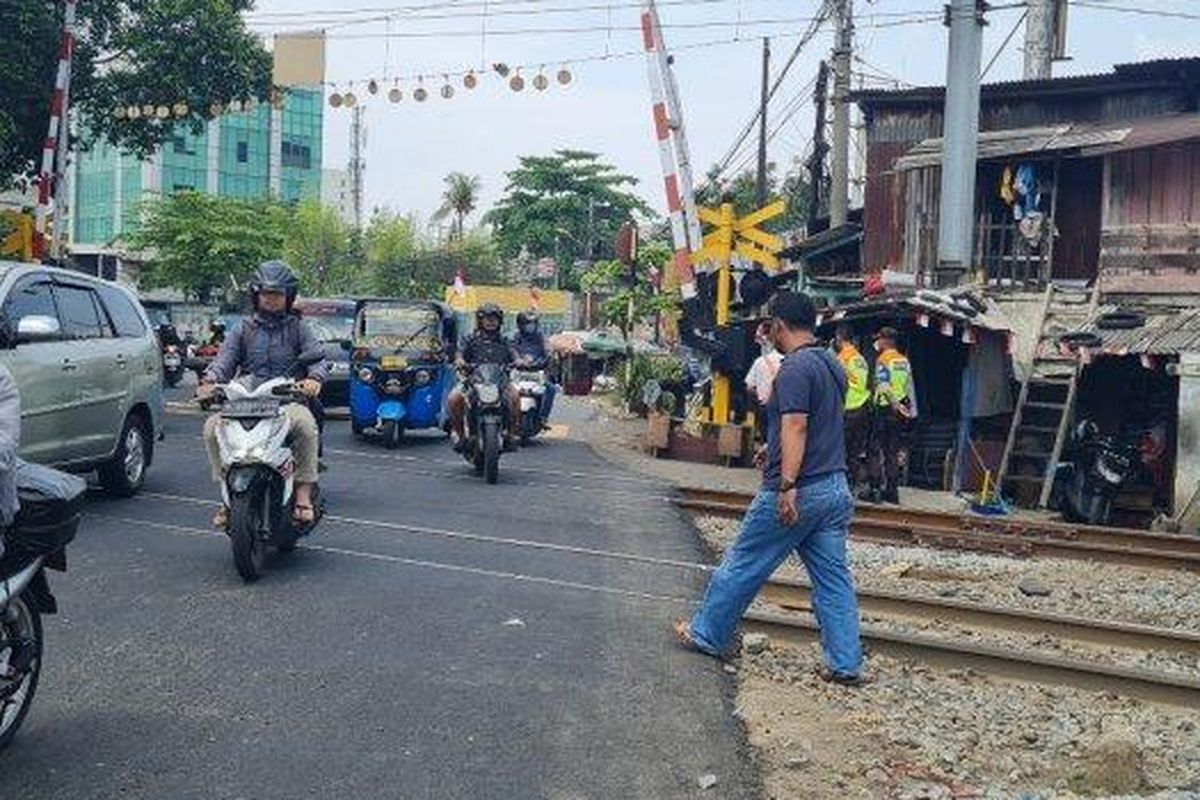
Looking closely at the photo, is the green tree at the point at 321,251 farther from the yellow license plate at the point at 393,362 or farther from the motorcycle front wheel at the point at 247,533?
the motorcycle front wheel at the point at 247,533

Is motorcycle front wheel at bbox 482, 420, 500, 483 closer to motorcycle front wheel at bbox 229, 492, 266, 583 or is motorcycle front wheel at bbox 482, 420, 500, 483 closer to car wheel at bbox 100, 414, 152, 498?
car wheel at bbox 100, 414, 152, 498

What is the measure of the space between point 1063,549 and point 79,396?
8.23m

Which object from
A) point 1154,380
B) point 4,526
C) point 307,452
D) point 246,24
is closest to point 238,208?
point 246,24

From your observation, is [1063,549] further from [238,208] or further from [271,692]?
[238,208]

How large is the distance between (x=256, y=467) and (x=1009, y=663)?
426cm

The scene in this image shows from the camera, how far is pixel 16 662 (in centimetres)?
442

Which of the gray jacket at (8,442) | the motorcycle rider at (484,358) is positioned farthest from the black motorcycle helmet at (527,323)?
the gray jacket at (8,442)

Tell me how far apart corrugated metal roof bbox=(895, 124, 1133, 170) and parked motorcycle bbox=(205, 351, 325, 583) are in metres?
13.6

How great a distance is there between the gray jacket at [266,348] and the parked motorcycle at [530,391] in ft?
23.2

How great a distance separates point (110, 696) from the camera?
16.6ft

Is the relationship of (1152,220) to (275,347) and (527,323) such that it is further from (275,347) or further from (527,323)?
(275,347)

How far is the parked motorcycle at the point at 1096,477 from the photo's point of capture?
44.0 ft

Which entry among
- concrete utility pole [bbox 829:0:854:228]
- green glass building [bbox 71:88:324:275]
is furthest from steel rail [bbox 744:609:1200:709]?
green glass building [bbox 71:88:324:275]

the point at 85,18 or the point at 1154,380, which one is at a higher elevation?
the point at 85,18
